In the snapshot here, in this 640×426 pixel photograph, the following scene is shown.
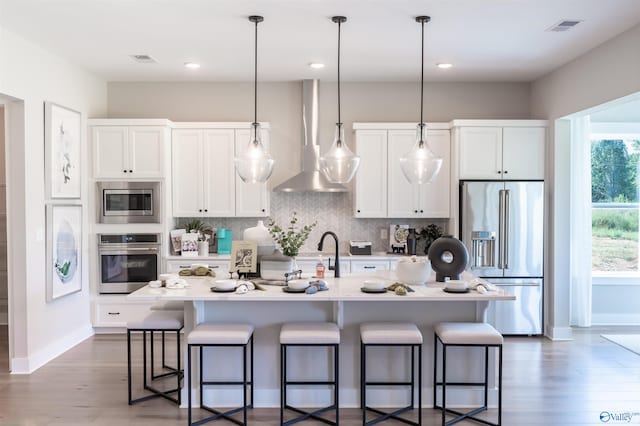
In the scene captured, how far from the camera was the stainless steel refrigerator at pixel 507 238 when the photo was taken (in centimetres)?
568

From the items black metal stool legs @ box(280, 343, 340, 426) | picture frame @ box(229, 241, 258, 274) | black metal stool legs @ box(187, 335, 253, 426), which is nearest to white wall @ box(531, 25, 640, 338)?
black metal stool legs @ box(280, 343, 340, 426)

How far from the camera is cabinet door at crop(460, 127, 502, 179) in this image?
5824 mm

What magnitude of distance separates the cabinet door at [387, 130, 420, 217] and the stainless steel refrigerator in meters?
0.58

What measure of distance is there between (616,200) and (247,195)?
4392 mm

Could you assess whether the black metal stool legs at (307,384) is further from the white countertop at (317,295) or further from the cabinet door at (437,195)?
the cabinet door at (437,195)

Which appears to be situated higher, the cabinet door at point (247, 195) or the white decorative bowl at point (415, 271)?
the cabinet door at point (247, 195)

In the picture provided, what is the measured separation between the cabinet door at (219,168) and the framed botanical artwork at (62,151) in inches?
50.5

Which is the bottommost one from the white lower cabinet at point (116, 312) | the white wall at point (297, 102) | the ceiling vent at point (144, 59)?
the white lower cabinet at point (116, 312)

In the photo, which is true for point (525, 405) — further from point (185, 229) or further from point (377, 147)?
point (185, 229)

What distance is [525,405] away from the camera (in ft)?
12.7

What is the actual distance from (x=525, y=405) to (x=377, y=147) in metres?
3.10

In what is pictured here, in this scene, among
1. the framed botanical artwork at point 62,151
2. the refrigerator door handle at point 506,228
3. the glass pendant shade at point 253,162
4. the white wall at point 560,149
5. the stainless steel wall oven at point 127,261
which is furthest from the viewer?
the stainless steel wall oven at point 127,261

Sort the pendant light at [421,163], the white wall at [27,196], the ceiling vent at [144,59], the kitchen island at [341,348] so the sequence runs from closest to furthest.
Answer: the pendant light at [421,163], the kitchen island at [341,348], the white wall at [27,196], the ceiling vent at [144,59]

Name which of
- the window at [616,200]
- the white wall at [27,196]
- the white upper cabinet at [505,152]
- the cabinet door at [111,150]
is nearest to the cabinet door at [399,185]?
the white upper cabinet at [505,152]
